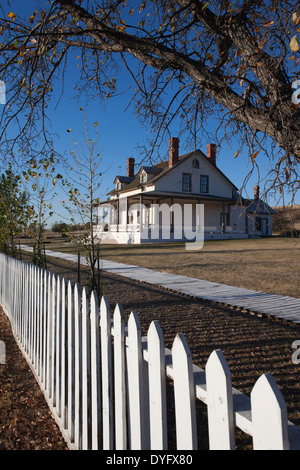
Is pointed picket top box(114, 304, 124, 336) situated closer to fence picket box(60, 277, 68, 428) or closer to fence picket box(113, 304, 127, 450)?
fence picket box(113, 304, 127, 450)

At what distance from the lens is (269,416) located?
3.55 ft

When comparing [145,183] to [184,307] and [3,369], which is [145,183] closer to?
[184,307]

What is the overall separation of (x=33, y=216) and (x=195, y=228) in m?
24.3

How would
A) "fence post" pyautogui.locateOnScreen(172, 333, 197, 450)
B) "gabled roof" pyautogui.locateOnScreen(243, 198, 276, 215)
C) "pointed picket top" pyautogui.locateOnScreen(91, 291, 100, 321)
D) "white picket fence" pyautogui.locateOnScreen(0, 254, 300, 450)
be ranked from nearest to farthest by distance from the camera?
"white picket fence" pyautogui.locateOnScreen(0, 254, 300, 450), "fence post" pyautogui.locateOnScreen(172, 333, 197, 450), "pointed picket top" pyautogui.locateOnScreen(91, 291, 100, 321), "gabled roof" pyautogui.locateOnScreen(243, 198, 276, 215)

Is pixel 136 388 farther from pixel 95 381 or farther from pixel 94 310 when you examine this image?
pixel 94 310

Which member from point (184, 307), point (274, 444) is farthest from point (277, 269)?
point (274, 444)

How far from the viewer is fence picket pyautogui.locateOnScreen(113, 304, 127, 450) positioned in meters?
1.86

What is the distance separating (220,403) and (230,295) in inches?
255

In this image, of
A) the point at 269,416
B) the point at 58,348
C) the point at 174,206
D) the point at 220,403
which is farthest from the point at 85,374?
the point at 174,206

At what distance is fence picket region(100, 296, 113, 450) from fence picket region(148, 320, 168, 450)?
1.48ft

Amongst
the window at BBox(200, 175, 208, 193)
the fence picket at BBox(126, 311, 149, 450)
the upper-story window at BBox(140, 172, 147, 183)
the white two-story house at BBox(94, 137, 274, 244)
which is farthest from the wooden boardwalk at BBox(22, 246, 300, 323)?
the window at BBox(200, 175, 208, 193)

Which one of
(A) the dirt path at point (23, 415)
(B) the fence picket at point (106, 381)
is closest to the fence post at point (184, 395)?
(B) the fence picket at point (106, 381)

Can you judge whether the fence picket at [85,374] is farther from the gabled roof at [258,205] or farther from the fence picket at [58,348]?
the gabled roof at [258,205]

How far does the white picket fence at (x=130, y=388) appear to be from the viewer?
117 centimetres
